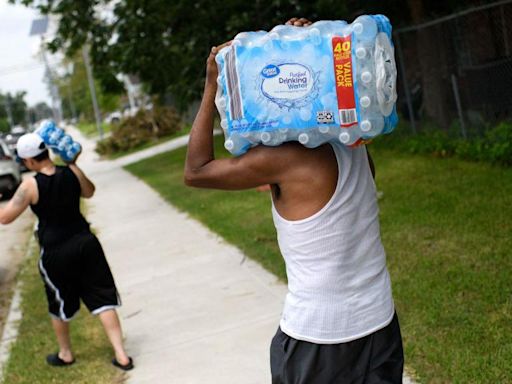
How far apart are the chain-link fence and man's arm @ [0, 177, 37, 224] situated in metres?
7.68

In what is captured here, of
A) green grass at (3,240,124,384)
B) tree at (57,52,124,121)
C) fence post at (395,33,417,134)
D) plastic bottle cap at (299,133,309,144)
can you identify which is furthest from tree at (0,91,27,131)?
plastic bottle cap at (299,133,309,144)

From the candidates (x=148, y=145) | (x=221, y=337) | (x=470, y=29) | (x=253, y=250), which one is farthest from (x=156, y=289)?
(x=148, y=145)

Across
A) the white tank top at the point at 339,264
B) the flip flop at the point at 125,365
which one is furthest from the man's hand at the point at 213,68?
the flip flop at the point at 125,365

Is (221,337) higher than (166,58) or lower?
lower

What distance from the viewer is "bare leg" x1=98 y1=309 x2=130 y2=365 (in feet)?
16.5

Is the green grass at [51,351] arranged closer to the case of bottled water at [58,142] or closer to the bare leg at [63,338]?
the bare leg at [63,338]

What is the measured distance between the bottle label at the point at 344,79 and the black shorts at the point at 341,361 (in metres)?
0.77

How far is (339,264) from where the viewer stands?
2455 millimetres

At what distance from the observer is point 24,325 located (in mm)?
6492

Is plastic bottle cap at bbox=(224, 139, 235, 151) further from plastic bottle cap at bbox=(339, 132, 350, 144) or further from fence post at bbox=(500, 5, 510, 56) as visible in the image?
fence post at bbox=(500, 5, 510, 56)

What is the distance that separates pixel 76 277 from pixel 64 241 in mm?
275

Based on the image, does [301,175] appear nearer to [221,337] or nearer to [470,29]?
[221,337]

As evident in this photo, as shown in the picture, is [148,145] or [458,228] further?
[148,145]

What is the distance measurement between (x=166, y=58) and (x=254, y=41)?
13002mm
